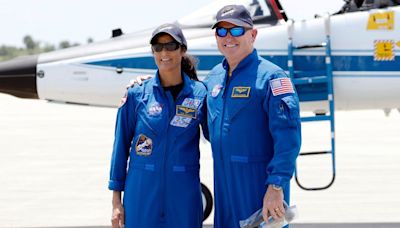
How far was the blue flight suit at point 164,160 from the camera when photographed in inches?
205

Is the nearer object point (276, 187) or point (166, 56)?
point (276, 187)

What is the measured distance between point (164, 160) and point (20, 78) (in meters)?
3.95

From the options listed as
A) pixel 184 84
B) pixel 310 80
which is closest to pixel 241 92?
pixel 184 84

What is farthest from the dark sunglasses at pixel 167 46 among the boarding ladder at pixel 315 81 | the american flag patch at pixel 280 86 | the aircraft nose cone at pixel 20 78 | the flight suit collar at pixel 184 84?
the aircraft nose cone at pixel 20 78

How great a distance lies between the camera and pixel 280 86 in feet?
16.3

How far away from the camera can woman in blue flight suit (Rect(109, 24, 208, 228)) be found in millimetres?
5219

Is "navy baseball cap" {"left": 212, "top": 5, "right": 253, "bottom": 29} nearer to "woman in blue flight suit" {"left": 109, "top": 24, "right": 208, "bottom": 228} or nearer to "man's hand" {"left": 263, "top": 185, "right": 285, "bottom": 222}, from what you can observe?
"woman in blue flight suit" {"left": 109, "top": 24, "right": 208, "bottom": 228}

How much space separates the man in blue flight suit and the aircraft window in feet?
11.6

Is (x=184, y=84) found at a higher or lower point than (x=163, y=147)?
higher

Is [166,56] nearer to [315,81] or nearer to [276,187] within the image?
[276,187]

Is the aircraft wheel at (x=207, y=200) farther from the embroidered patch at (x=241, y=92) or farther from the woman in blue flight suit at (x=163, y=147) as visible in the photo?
the embroidered patch at (x=241, y=92)

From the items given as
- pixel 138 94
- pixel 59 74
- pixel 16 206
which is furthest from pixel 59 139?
pixel 138 94

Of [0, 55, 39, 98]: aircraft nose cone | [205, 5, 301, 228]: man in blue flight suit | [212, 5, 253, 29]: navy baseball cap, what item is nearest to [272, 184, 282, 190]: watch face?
[205, 5, 301, 228]: man in blue flight suit

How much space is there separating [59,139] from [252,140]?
15802mm
